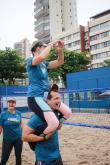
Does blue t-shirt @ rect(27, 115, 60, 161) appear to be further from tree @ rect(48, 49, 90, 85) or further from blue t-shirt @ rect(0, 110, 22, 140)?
tree @ rect(48, 49, 90, 85)

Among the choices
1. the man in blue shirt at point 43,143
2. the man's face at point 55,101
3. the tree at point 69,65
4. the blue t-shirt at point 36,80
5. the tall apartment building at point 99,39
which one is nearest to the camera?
the man in blue shirt at point 43,143

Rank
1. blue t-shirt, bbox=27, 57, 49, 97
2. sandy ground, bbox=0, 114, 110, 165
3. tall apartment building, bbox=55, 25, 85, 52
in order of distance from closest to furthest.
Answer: blue t-shirt, bbox=27, 57, 49, 97 → sandy ground, bbox=0, 114, 110, 165 → tall apartment building, bbox=55, 25, 85, 52

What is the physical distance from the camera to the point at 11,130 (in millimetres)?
6395

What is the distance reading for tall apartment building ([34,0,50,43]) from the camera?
10219cm

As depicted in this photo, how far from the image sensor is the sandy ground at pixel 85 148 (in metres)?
7.79

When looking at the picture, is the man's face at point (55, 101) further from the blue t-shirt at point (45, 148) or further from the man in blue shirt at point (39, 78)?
the blue t-shirt at point (45, 148)

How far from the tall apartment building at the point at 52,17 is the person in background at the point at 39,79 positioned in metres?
95.8

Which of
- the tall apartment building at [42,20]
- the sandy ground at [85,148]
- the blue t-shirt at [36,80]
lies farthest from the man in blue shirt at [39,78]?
the tall apartment building at [42,20]

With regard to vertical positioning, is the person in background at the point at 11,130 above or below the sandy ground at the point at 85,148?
above

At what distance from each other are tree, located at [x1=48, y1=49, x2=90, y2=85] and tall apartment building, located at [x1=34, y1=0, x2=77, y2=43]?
47.3 metres

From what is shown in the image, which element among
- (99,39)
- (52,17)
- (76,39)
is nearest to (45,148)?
(99,39)

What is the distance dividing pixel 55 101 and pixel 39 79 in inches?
33.1

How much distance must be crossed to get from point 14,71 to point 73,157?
39605 millimetres

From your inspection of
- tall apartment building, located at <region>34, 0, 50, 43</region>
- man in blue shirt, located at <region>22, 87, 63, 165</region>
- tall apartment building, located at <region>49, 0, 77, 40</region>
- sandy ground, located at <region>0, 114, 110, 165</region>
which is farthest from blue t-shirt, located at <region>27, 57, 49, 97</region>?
tall apartment building, located at <region>34, 0, 50, 43</region>
